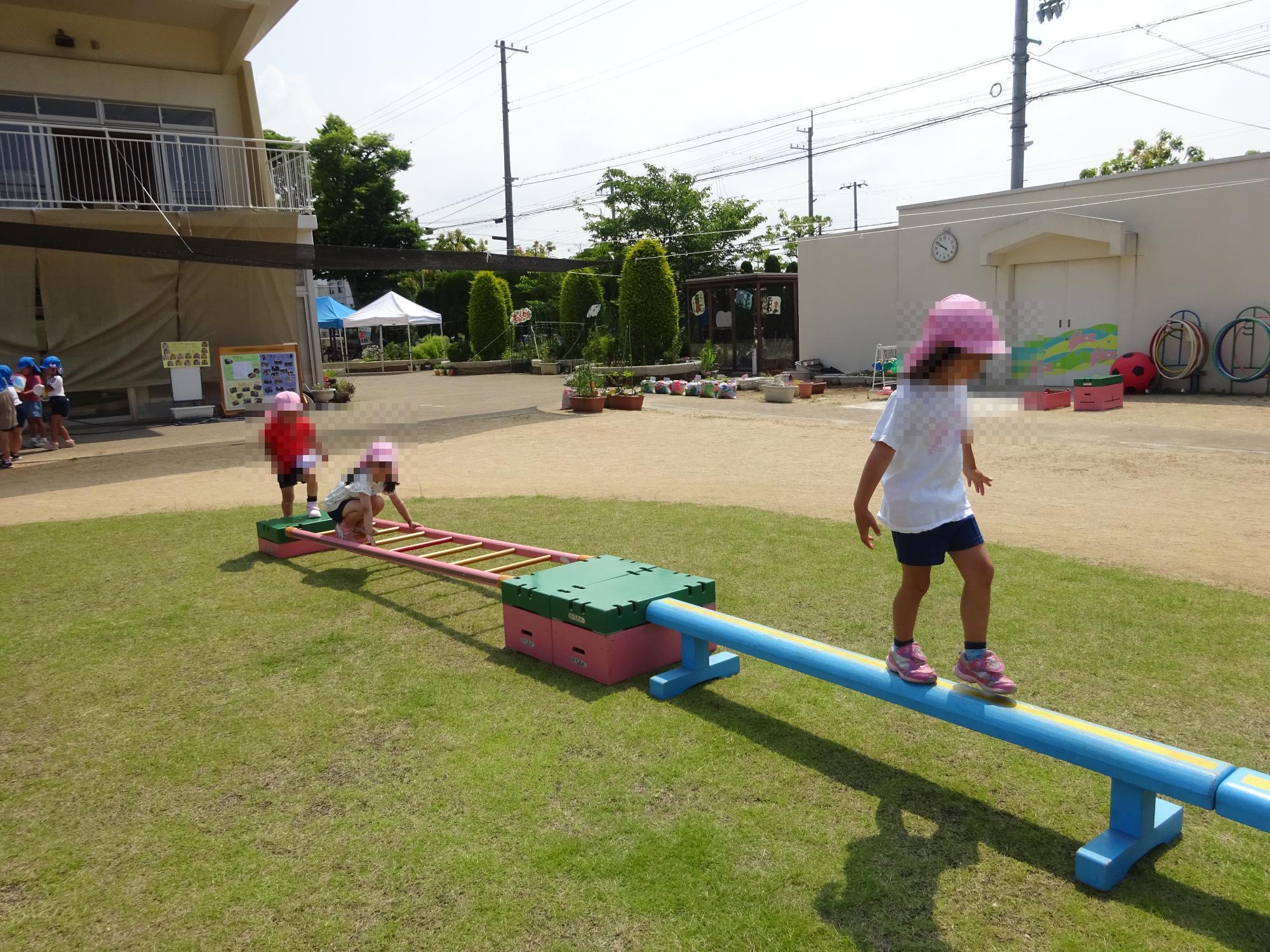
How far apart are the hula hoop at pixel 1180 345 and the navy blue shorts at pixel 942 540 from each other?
57.1ft

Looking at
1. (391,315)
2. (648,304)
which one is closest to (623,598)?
(648,304)

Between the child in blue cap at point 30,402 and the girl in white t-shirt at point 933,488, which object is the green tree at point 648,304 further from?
the girl in white t-shirt at point 933,488

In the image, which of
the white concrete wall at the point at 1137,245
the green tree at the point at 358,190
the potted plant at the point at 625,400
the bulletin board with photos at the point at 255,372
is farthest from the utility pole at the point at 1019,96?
the green tree at the point at 358,190

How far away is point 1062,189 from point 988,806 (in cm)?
1979

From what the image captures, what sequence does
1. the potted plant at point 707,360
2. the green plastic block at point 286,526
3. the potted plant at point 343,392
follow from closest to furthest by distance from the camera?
the green plastic block at point 286,526
the potted plant at point 343,392
the potted plant at point 707,360

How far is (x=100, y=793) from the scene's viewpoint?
12.0 feet

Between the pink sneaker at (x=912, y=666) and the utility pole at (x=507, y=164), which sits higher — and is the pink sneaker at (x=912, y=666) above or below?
below

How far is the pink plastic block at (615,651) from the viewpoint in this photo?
4504 millimetres

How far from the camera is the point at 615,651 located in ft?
14.8

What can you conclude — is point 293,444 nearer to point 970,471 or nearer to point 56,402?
point 970,471

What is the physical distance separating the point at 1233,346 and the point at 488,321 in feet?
85.9

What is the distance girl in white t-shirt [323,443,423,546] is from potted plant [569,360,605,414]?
11.9 meters

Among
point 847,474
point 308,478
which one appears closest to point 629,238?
point 847,474

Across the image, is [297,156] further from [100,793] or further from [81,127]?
[100,793]
